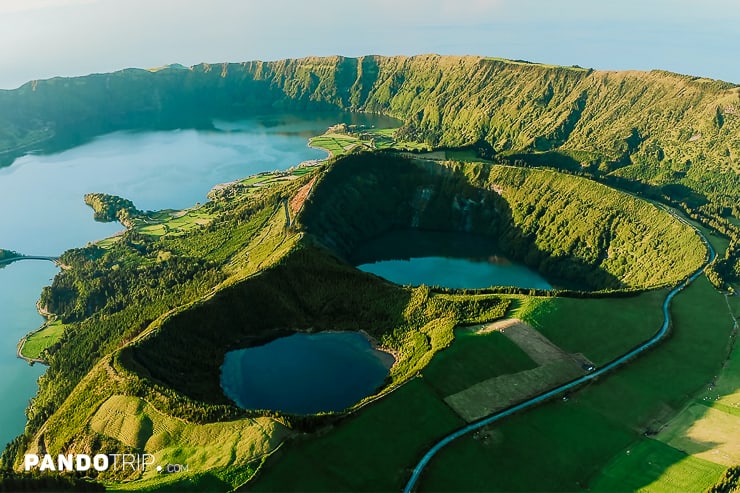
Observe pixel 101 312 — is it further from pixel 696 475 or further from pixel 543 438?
pixel 696 475

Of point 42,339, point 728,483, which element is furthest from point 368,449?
point 42,339

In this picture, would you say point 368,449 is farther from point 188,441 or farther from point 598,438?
point 598,438

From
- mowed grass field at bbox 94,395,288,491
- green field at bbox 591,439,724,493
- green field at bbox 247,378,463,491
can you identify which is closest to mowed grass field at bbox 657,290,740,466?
green field at bbox 591,439,724,493

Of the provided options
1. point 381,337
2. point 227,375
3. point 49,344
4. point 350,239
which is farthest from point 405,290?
point 49,344

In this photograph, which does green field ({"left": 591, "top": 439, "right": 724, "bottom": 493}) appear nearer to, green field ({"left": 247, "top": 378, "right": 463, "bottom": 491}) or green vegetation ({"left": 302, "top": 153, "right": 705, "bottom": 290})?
green field ({"left": 247, "top": 378, "right": 463, "bottom": 491})

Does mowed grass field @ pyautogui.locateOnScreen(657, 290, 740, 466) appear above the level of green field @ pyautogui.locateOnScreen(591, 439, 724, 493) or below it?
above

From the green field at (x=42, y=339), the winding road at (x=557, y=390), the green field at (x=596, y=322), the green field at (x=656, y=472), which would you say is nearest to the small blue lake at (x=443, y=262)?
the green field at (x=596, y=322)
